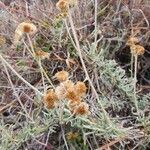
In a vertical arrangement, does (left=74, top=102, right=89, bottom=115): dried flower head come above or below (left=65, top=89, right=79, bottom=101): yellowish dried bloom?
below

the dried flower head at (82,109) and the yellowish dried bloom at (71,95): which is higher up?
the yellowish dried bloom at (71,95)

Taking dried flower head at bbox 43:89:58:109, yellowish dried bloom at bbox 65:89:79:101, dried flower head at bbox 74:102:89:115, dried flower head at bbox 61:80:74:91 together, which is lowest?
dried flower head at bbox 74:102:89:115

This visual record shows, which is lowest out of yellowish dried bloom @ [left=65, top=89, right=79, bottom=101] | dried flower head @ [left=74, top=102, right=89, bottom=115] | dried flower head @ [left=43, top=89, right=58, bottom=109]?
dried flower head @ [left=74, top=102, right=89, bottom=115]

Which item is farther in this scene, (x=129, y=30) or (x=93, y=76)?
(x=129, y=30)

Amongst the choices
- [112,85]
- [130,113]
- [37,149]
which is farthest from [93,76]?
[37,149]

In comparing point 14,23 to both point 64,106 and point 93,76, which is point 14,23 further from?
point 64,106

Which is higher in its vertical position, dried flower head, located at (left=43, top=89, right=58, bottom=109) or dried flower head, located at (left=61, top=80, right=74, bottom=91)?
dried flower head, located at (left=61, top=80, right=74, bottom=91)

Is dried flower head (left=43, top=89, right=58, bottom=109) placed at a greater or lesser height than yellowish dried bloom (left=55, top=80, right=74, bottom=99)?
lesser

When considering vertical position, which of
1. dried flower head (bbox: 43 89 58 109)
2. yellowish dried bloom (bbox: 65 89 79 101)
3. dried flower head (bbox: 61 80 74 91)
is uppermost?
dried flower head (bbox: 61 80 74 91)

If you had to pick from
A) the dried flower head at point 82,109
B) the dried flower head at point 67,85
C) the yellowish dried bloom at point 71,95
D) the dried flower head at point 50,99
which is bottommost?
Answer: the dried flower head at point 82,109

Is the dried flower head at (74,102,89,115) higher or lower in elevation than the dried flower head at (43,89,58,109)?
lower

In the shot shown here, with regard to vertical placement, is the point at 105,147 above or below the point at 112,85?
below
